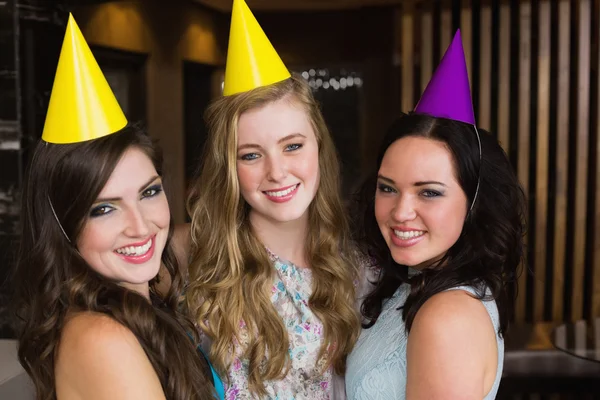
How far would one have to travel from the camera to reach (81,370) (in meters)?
1.18

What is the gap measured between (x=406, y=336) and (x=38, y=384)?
2.51 feet

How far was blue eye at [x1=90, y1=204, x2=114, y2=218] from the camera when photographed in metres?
1.29

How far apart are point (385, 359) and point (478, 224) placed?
0.36 metres

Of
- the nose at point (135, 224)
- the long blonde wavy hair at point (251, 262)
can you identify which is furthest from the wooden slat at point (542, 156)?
the nose at point (135, 224)

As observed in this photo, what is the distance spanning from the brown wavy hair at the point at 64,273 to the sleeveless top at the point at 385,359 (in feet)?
1.29

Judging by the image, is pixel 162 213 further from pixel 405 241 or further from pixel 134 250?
pixel 405 241

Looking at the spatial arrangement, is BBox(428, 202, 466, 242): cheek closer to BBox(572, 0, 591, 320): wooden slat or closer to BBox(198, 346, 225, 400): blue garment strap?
BBox(198, 346, 225, 400): blue garment strap

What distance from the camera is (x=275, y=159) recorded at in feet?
5.27

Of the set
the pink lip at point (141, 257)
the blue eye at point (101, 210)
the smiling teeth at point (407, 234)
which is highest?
the blue eye at point (101, 210)

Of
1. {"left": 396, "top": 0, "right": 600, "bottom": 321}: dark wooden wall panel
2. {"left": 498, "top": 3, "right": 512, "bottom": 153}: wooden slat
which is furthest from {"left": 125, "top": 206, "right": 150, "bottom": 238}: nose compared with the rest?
{"left": 498, "top": 3, "right": 512, "bottom": 153}: wooden slat

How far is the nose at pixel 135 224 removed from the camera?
4.32ft

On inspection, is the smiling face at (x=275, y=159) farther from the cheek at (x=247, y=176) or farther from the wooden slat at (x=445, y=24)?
the wooden slat at (x=445, y=24)

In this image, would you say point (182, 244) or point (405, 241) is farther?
point (182, 244)

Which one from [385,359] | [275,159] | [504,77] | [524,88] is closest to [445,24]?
[504,77]
